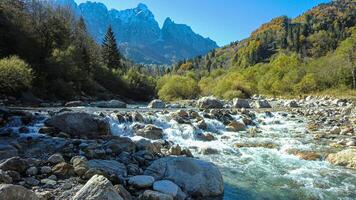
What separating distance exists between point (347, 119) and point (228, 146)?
16.2 metres

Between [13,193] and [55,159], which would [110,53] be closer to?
[55,159]

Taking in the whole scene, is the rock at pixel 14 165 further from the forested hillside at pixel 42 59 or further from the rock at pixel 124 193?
the forested hillside at pixel 42 59

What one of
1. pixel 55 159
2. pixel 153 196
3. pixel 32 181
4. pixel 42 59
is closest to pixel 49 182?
pixel 32 181

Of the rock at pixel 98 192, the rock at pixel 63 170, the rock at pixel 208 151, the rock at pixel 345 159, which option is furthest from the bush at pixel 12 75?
the rock at pixel 345 159

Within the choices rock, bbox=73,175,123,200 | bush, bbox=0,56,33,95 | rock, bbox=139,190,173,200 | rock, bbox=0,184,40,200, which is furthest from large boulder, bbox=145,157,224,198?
bush, bbox=0,56,33,95

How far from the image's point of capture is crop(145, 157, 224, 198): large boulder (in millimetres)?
9719

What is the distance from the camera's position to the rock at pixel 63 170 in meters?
9.29

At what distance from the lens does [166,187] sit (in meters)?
9.03

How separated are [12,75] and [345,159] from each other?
26091mm

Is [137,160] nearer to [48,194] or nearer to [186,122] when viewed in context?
[48,194]

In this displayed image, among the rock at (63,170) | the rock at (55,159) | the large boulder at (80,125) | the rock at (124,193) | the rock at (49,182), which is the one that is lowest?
the rock at (124,193)

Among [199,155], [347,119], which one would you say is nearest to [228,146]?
[199,155]

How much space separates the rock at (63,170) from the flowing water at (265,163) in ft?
14.5

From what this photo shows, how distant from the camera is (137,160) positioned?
1177 centimetres
